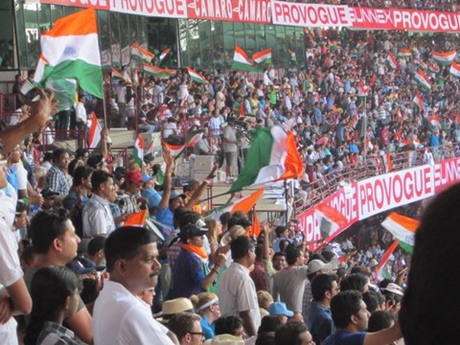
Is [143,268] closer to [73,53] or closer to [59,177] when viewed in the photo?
[59,177]

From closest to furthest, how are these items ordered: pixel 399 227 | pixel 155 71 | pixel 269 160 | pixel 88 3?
1. pixel 399 227
2. pixel 269 160
3. pixel 88 3
4. pixel 155 71

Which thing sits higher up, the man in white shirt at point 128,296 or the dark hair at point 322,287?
the man in white shirt at point 128,296

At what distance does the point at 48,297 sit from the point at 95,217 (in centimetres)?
345

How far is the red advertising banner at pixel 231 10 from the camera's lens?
Answer: 25.6 metres

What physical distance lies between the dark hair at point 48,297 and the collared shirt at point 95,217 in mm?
3388

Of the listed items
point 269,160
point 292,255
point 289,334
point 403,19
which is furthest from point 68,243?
point 403,19

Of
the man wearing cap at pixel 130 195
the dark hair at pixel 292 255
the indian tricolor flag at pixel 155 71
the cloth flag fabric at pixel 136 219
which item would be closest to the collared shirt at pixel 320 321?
the cloth flag fabric at pixel 136 219

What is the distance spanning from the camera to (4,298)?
3717 millimetres

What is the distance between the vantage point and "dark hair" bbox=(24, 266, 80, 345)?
12.8 ft

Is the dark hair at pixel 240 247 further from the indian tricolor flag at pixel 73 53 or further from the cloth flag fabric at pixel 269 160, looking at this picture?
the cloth flag fabric at pixel 269 160

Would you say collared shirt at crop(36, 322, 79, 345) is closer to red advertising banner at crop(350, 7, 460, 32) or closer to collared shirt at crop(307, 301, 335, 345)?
collared shirt at crop(307, 301, 335, 345)

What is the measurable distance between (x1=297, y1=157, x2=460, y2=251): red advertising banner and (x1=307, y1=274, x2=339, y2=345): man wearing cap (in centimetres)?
1028

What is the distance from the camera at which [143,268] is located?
3.86m

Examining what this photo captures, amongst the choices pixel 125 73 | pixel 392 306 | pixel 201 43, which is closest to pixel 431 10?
pixel 201 43
